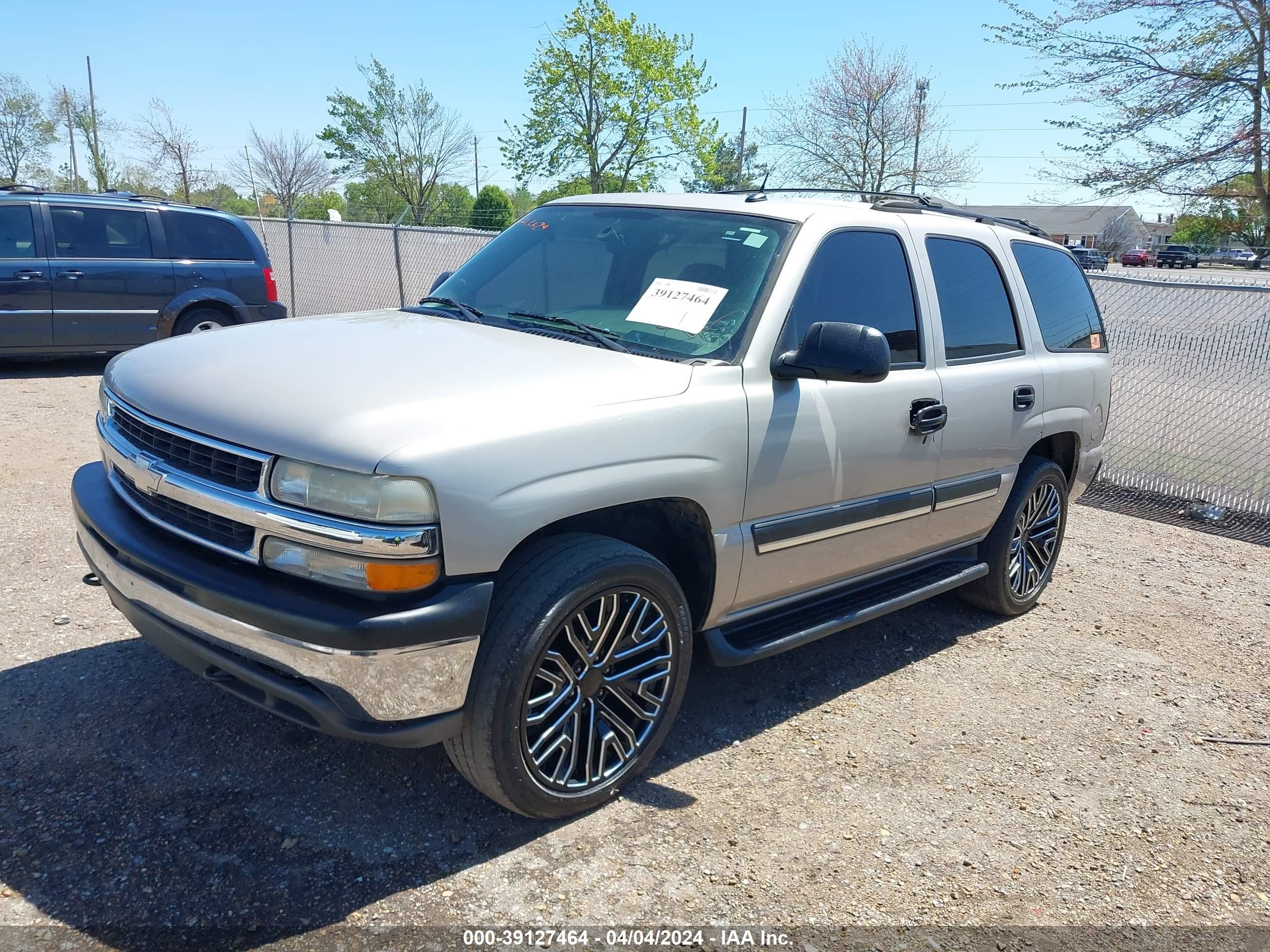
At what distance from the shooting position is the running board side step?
344cm

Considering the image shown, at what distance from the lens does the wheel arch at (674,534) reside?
10.4 ft

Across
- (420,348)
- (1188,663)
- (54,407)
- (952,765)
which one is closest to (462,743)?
(420,348)

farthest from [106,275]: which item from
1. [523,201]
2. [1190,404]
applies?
[523,201]

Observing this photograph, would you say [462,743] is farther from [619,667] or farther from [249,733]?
[249,733]

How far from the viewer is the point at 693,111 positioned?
103ft

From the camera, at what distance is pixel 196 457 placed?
2771 mm

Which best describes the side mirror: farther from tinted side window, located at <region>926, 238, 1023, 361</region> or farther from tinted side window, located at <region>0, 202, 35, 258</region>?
tinted side window, located at <region>0, 202, 35, 258</region>

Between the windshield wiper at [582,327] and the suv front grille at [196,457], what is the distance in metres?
1.26

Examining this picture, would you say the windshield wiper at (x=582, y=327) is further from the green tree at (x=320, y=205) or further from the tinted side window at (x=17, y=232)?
the green tree at (x=320, y=205)

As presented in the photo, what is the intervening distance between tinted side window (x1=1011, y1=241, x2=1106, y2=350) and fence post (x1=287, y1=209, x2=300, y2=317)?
12093 mm

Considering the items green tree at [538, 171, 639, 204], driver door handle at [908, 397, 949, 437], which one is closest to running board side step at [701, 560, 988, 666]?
driver door handle at [908, 397, 949, 437]

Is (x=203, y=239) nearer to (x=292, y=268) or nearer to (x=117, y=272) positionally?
(x=117, y=272)

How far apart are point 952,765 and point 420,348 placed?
242cm

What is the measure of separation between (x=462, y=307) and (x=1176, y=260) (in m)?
45.9
